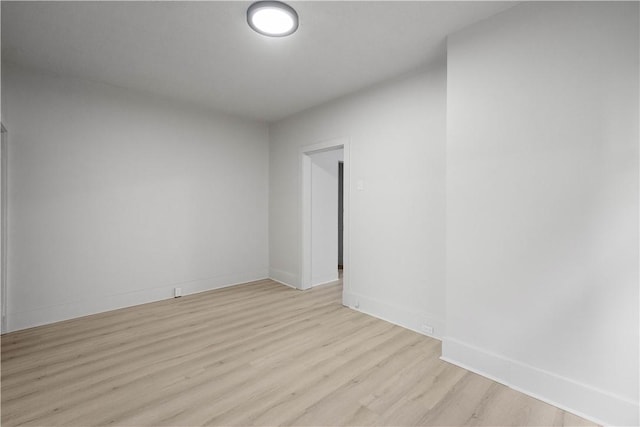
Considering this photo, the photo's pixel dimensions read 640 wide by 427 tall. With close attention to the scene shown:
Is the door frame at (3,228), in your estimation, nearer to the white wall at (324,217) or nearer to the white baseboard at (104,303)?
the white baseboard at (104,303)

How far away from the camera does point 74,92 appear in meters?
3.31

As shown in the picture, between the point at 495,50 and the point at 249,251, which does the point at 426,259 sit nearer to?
the point at 495,50

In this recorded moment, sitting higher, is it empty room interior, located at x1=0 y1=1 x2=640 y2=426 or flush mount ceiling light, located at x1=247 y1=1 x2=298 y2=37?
flush mount ceiling light, located at x1=247 y1=1 x2=298 y2=37

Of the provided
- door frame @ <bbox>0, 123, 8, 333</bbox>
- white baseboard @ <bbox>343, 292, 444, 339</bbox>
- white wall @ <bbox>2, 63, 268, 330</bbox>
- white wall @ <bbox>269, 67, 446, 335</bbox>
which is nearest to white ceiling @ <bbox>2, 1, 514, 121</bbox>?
white wall @ <bbox>269, 67, 446, 335</bbox>

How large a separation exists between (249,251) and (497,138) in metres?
3.90

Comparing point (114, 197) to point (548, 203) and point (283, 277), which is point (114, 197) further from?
point (548, 203)

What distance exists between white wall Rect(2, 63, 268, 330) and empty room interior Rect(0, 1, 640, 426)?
0.08 ft

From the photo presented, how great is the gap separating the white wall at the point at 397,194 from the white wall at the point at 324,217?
0.69m

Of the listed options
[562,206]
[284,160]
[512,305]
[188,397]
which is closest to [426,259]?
[512,305]

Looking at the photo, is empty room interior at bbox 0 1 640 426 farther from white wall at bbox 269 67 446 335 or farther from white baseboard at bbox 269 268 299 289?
white baseboard at bbox 269 268 299 289

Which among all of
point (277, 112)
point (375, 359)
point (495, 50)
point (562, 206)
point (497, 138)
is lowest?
point (375, 359)

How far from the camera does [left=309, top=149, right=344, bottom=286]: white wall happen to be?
4621 mm

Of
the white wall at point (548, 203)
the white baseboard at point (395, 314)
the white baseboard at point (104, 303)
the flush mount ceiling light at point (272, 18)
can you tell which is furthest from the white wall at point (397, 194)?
the white baseboard at point (104, 303)

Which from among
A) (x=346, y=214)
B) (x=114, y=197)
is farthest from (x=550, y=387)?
(x=114, y=197)
